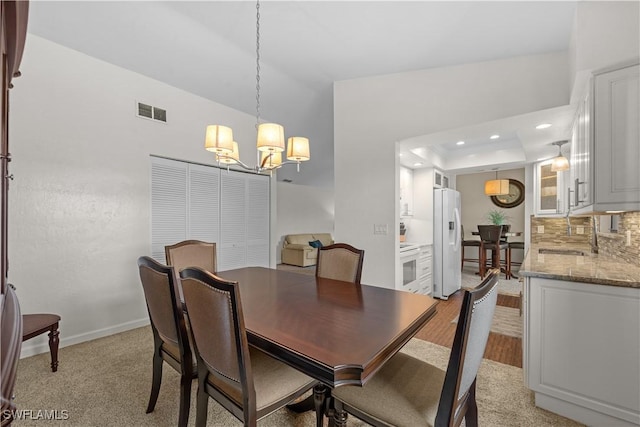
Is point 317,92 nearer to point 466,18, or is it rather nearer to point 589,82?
point 466,18

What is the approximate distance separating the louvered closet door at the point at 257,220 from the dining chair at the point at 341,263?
2.22m

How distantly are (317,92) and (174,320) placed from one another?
3.22m

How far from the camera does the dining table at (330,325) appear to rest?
100cm

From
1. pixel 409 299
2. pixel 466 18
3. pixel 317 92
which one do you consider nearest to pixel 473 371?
pixel 409 299

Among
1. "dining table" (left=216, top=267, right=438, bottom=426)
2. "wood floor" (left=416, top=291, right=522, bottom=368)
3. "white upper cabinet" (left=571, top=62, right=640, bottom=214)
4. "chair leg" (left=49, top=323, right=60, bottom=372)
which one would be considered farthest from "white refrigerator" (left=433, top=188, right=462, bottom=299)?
"chair leg" (left=49, top=323, right=60, bottom=372)

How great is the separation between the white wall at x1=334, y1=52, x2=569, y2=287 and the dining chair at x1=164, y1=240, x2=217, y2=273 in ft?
4.88

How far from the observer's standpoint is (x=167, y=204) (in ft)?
11.3

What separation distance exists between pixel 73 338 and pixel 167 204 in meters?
1.57

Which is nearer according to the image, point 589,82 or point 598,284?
point 598,284

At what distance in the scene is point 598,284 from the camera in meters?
1.61

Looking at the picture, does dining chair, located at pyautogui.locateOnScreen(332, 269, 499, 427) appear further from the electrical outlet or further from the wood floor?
the electrical outlet

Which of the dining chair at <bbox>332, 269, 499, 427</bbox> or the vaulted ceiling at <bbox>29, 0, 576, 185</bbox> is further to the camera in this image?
the vaulted ceiling at <bbox>29, 0, 576, 185</bbox>

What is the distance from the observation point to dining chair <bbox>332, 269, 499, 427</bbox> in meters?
1.01

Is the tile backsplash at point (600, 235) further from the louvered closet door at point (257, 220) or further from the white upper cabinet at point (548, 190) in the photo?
the louvered closet door at point (257, 220)
